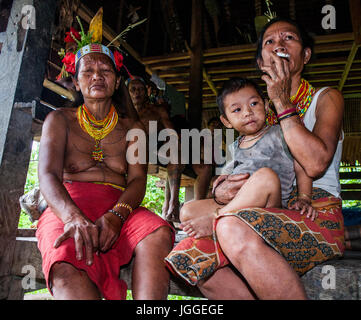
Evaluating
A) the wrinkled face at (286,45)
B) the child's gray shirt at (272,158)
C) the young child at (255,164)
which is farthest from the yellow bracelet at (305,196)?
the wrinkled face at (286,45)

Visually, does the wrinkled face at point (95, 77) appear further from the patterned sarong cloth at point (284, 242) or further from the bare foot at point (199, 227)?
the patterned sarong cloth at point (284, 242)

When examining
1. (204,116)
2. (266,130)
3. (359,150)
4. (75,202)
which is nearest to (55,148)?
(75,202)

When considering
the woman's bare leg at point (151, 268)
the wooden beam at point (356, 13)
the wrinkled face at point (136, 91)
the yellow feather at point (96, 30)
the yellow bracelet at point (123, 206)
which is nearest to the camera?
the woman's bare leg at point (151, 268)

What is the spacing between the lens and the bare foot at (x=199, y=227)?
5.44ft

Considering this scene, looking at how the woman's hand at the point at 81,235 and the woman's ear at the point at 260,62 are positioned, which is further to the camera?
the woman's ear at the point at 260,62

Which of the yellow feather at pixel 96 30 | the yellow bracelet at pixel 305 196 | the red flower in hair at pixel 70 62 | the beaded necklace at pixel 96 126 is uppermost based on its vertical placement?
the yellow feather at pixel 96 30

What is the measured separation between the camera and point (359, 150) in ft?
25.0

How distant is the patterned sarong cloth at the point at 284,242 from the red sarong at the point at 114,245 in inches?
14.2

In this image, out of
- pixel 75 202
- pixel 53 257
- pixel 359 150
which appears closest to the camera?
pixel 53 257

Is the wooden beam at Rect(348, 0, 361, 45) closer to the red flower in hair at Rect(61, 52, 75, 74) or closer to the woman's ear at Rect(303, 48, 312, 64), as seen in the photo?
the woman's ear at Rect(303, 48, 312, 64)

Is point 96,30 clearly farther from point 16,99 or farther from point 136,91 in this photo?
point 136,91

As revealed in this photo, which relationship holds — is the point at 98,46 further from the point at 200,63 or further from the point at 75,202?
the point at 200,63

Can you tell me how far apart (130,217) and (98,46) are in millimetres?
1296

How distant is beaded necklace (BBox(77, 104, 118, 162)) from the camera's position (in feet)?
7.11
